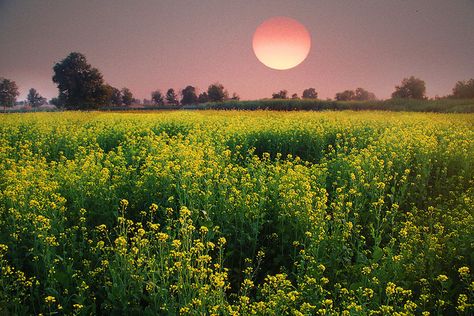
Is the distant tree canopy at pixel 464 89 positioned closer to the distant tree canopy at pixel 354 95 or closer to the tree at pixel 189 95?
the distant tree canopy at pixel 354 95

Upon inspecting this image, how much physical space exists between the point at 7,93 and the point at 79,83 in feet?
207

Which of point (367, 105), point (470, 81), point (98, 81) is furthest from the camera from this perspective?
point (98, 81)

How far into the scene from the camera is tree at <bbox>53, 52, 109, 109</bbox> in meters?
71.2

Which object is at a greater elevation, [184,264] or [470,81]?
[470,81]

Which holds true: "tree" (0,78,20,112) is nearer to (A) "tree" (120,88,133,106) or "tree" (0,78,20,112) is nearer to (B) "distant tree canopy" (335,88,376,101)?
(A) "tree" (120,88,133,106)

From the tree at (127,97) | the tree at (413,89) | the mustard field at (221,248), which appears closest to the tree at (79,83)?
the tree at (127,97)

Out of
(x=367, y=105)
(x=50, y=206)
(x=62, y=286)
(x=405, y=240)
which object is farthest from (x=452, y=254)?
(x=367, y=105)

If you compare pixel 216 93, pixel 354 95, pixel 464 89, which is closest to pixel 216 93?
pixel 216 93

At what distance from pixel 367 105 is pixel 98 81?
5135 cm

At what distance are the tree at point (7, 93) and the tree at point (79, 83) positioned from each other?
54.5 meters

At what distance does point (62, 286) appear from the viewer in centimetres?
476

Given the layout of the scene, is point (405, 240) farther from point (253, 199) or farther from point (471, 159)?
point (471, 159)

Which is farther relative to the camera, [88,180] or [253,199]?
[88,180]

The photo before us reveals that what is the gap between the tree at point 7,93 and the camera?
11619 centimetres
